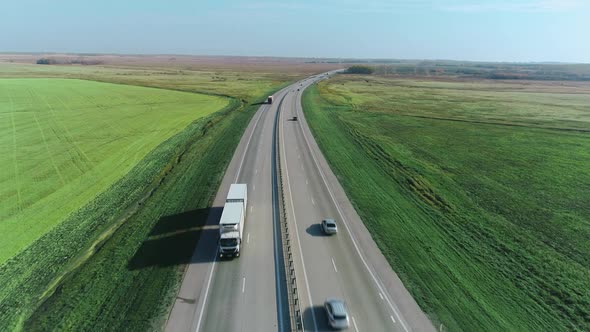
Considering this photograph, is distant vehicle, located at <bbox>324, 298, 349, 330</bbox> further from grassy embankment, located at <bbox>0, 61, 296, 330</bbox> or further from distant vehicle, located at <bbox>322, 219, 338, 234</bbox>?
grassy embankment, located at <bbox>0, 61, 296, 330</bbox>

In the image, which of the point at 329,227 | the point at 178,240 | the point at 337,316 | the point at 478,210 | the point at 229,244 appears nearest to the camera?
the point at 337,316

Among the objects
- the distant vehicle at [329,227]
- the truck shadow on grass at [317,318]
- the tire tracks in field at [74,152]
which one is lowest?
the truck shadow on grass at [317,318]

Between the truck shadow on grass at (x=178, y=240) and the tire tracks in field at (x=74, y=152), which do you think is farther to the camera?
the tire tracks in field at (x=74, y=152)

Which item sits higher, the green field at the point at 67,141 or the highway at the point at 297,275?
the green field at the point at 67,141

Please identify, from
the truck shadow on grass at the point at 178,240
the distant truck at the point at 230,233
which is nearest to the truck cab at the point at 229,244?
the distant truck at the point at 230,233

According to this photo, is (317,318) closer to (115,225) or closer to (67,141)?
(115,225)

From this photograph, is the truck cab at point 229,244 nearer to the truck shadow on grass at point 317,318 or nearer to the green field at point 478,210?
the truck shadow on grass at point 317,318

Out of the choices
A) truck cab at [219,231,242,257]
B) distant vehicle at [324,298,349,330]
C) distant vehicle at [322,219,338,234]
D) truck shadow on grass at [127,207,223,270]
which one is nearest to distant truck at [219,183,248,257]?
truck cab at [219,231,242,257]

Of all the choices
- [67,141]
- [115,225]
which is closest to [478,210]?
[115,225]
